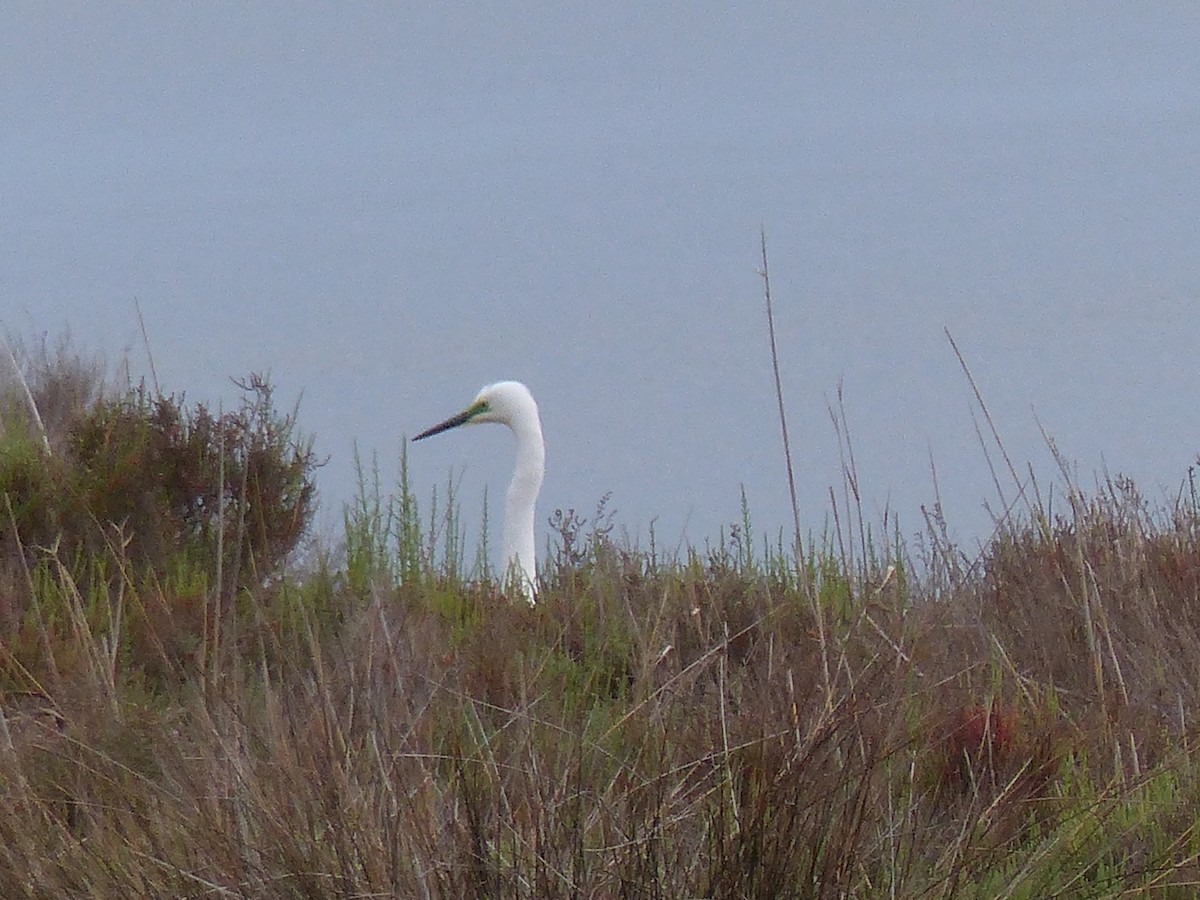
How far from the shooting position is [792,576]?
16.0 feet

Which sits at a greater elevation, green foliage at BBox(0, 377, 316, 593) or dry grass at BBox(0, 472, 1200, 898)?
green foliage at BBox(0, 377, 316, 593)

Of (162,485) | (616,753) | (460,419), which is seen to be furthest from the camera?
(460,419)

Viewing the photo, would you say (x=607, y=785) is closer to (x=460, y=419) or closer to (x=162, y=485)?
(x=162, y=485)

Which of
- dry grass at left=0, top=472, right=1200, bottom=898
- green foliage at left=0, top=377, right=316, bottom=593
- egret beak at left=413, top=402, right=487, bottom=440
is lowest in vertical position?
dry grass at left=0, top=472, right=1200, bottom=898

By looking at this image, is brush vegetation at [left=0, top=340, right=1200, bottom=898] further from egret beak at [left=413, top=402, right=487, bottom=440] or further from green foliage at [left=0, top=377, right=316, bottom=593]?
egret beak at [left=413, top=402, right=487, bottom=440]

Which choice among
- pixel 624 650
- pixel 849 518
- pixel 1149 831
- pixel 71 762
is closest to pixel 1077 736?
pixel 1149 831

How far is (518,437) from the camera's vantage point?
761 cm

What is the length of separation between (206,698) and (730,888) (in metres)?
0.96

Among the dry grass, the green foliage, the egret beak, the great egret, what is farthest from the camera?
the egret beak

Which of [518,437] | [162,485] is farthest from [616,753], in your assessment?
[518,437]

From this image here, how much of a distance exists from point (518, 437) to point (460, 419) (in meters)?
0.42

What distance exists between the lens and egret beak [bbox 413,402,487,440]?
25.5 ft

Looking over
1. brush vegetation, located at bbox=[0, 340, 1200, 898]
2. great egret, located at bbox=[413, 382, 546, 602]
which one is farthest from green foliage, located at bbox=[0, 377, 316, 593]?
great egret, located at bbox=[413, 382, 546, 602]

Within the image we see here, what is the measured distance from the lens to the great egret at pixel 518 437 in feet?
23.0
